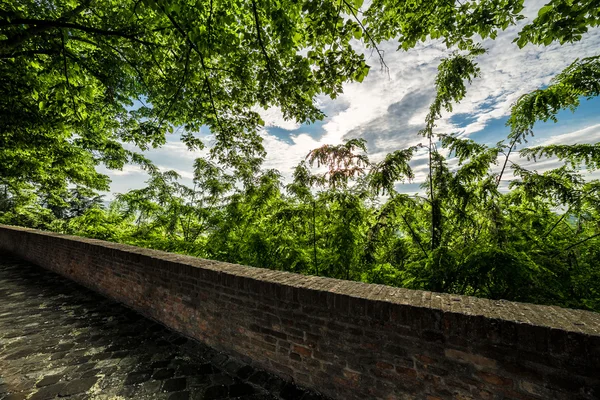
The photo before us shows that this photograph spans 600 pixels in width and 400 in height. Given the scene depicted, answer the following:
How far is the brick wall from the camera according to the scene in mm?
1433

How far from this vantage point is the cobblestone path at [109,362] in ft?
7.63

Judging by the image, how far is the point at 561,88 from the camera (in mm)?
2736

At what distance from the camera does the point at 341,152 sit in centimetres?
384

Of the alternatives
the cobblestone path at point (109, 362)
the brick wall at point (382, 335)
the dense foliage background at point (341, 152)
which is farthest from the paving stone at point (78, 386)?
the dense foliage background at point (341, 152)

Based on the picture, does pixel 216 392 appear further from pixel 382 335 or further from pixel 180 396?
pixel 382 335

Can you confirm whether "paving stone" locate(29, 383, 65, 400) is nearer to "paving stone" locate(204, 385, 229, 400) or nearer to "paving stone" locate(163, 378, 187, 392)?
"paving stone" locate(163, 378, 187, 392)

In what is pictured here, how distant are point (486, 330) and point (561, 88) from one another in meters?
3.03

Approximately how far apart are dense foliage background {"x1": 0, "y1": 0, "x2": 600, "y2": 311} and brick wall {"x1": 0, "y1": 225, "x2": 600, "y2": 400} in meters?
1.17

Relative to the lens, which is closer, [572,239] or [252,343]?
[252,343]

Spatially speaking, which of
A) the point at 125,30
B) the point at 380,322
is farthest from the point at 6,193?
the point at 380,322

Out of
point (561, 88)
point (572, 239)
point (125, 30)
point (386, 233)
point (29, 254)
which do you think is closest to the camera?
point (561, 88)

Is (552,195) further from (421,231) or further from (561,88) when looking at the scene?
(421,231)

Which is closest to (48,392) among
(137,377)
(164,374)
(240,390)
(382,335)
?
(137,377)

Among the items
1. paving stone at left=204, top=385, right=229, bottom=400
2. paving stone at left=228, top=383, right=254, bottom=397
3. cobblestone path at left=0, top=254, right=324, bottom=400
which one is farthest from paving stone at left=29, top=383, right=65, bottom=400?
paving stone at left=228, top=383, right=254, bottom=397
